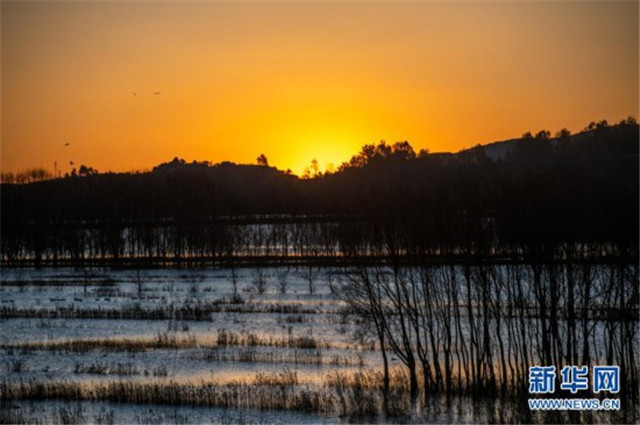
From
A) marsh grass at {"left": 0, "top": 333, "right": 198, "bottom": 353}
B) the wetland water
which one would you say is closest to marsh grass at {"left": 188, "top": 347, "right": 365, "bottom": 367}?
the wetland water

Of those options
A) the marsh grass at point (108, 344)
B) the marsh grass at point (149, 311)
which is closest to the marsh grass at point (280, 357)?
the marsh grass at point (108, 344)

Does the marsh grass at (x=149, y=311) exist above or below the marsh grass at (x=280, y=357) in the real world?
above

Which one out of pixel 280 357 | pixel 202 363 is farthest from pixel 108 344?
pixel 280 357

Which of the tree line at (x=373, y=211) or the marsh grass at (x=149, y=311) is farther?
the marsh grass at (x=149, y=311)

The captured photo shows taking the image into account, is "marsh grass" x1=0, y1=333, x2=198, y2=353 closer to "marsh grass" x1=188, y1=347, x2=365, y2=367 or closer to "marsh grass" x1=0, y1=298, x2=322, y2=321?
"marsh grass" x1=188, y1=347, x2=365, y2=367

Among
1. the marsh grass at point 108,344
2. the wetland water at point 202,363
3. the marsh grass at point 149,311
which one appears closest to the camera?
the wetland water at point 202,363

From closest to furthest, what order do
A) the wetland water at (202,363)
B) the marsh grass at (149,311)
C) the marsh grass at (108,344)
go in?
1. the wetland water at (202,363)
2. the marsh grass at (108,344)
3. the marsh grass at (149,311)

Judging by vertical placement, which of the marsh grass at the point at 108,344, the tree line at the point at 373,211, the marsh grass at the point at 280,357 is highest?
the tree line at the point at 373,211

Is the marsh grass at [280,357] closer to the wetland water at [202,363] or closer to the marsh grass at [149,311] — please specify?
the wetland water at [202,363]

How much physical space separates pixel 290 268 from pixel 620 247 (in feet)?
155

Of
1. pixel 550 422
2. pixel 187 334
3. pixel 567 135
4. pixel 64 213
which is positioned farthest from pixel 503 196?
pixel 567 135

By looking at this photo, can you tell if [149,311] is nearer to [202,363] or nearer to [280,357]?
[202,363]

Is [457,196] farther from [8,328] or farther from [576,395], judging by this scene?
[8,328]

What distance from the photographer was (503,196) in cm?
2705
